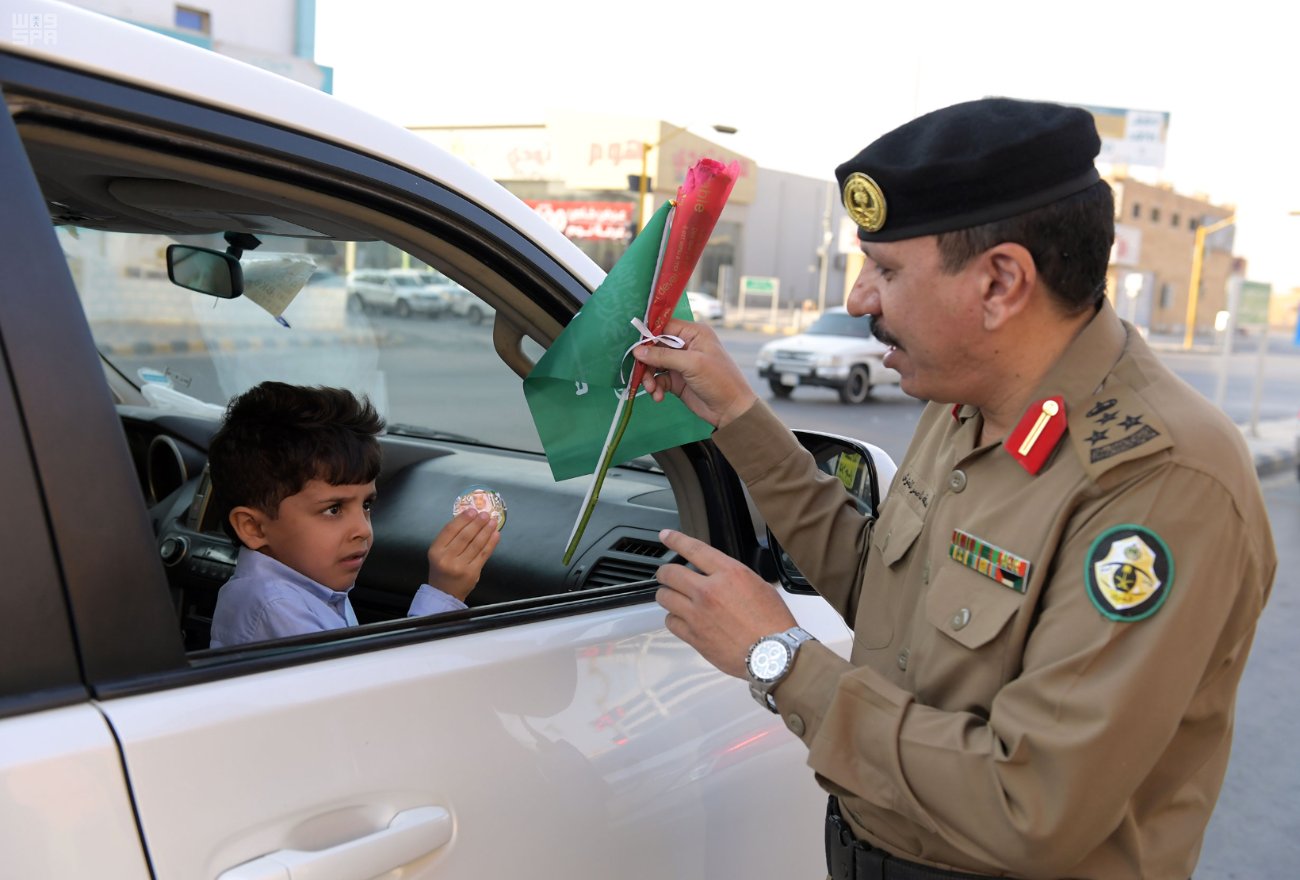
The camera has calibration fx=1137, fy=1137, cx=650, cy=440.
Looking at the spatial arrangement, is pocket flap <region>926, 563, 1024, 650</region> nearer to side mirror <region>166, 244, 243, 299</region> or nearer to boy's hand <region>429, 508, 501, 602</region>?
boy's hand <region>429, 508, 501, 602</region>

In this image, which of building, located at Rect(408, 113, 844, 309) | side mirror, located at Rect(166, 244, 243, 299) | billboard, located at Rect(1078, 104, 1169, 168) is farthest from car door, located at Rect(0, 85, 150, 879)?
billboard, located at Rect(1078, 104, 1169, 168)

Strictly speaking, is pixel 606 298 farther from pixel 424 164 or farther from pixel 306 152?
pixel 306 152

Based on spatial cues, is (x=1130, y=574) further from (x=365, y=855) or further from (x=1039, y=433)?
(x=365, y=855)

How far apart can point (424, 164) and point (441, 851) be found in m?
0.88

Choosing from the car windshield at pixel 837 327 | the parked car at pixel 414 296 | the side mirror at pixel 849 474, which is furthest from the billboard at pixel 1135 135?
the side mirror at pixel 849 474

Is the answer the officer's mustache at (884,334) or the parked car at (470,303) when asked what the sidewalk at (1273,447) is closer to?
the parked car at (470,303)

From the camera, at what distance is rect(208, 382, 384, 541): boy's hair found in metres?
2.01

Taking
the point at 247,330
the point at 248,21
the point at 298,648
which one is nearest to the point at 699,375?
the point at 298,648

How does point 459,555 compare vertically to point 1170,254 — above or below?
below

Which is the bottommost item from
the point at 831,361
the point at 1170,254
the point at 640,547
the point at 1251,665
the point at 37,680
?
the point at 1251,665

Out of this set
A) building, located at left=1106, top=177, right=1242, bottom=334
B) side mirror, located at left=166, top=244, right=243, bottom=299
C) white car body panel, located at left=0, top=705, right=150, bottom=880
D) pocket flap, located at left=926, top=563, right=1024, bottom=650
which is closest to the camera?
white car body panel, located at left=0, top=705, right=150, bottom=880

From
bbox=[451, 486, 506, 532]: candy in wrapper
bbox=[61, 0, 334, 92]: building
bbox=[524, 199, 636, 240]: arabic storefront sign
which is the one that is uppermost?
bbox=[61, 0, 334, 92]: building

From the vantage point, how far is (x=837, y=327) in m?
18.9

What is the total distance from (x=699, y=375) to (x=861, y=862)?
70 cm
